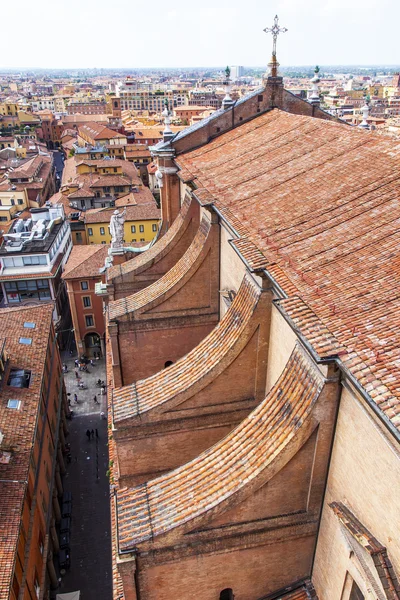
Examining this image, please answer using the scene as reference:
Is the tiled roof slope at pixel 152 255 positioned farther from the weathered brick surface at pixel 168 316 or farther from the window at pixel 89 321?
the window at pixel 89 321

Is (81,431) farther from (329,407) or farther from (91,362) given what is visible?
(329,407)

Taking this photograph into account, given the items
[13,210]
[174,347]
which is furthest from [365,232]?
[13,210]

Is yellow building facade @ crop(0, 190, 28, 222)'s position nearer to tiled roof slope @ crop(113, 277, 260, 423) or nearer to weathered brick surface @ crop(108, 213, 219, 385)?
weathered brick surface @ crop(108, 213, 219, 385)

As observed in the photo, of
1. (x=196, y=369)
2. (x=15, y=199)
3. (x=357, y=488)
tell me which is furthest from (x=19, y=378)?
(x=15, y=199)

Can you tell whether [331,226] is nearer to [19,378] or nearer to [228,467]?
[228,467]

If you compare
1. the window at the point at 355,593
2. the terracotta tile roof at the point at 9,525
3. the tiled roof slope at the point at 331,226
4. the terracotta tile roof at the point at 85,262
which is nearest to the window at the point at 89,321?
the terracotta tile roof at the point at 85,262
